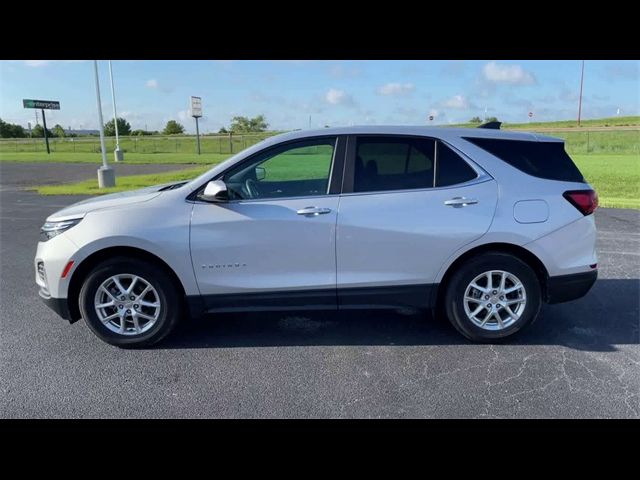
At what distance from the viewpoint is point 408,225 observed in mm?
3424

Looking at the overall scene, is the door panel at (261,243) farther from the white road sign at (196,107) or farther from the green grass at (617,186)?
the white road sign at (196,107)

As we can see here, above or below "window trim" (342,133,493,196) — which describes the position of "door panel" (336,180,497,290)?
below

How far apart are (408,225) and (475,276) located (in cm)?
73

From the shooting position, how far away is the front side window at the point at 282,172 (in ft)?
11.6

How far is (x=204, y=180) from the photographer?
11.5ft

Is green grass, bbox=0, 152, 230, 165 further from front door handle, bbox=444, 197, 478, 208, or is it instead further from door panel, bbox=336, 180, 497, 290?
front door handle, bbox=444, 197, 478, 208

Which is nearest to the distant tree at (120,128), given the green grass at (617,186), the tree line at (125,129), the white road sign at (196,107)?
the tree line at (125,129)

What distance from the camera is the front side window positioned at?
11.6ft

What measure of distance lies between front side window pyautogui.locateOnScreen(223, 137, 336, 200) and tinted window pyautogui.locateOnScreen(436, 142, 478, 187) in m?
0.90

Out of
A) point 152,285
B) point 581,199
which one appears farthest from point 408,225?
point 152,285

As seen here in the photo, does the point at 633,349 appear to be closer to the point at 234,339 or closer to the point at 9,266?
the point at 234,339

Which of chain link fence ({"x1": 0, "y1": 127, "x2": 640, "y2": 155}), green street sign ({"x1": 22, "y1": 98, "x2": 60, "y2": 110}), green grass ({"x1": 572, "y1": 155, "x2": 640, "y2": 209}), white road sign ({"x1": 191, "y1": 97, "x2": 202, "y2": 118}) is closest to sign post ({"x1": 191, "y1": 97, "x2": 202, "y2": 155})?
white road sign ({"x1": 191, "y1": 97, "x2": 202, "y2": 118})

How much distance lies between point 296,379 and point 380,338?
0.96 metres
